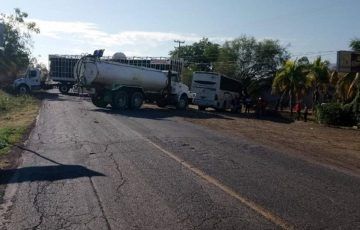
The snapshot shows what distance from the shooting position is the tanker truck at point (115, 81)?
32188 millimetres

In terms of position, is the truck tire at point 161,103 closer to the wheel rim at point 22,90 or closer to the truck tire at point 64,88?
the wheel rim at point 22,90

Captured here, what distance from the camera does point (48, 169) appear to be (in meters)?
10.8

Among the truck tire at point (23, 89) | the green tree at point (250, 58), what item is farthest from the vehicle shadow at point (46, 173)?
the green tree at point (250, 58)

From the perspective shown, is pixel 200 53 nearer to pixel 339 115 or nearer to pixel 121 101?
pixel 121 101

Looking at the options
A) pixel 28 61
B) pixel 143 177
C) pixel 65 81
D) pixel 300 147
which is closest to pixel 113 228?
pixel 143 177

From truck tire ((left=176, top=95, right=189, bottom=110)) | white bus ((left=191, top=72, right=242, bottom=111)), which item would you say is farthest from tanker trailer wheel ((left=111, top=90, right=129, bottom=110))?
white bus ((left=191, top=72, right=242, bottom=111))

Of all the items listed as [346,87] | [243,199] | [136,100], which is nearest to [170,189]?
[243,199]

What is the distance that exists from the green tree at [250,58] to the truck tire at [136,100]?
33059mm

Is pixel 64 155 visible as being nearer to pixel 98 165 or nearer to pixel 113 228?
pixel 98 165

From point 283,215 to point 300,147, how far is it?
10059mm

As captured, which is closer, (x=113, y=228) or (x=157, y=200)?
(x=113, y=228)

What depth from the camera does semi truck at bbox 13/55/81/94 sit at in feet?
Result: 159

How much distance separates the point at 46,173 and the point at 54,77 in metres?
42.1

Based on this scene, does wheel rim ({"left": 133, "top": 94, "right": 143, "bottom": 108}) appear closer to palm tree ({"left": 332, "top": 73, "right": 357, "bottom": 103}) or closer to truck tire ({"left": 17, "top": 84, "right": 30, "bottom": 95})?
palm tree ({"left": 332, "top": 73, "right": 357, "bottom": 103})
